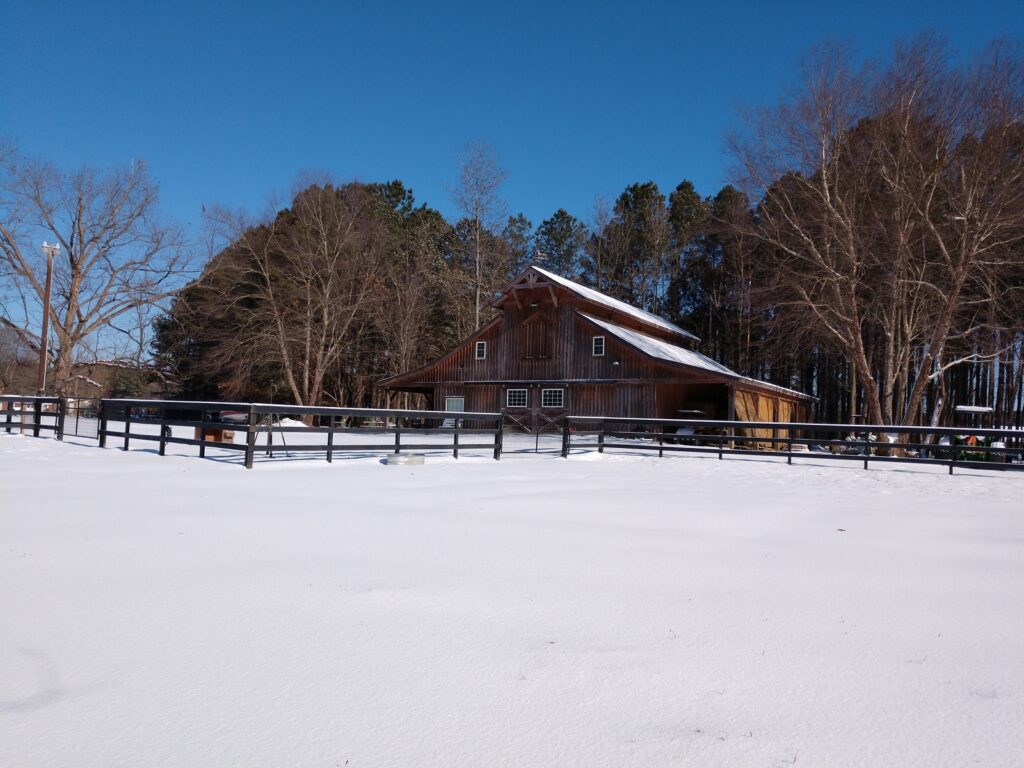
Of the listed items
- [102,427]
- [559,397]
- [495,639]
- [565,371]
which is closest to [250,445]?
[102,427]

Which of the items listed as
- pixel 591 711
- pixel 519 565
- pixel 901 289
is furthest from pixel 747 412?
pixel 591 711

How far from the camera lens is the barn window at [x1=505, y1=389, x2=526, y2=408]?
97.0 ft

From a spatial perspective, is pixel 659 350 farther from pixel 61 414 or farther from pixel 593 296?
pixel 61 414

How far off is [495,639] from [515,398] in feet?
87.1

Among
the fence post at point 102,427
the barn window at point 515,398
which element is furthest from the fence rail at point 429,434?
the barn window at point 515,398

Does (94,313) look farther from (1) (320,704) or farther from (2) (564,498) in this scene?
(1) (320,704)

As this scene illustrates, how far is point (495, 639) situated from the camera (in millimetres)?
3195

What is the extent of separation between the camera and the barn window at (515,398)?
29562 mm

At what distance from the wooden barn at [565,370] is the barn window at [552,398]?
0.04 m

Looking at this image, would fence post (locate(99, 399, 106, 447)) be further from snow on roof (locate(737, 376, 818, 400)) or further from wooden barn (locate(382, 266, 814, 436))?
snow on roof (locate(737, 376, 818, 400))

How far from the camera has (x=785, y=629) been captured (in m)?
3.44

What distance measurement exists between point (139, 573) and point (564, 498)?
5.25m

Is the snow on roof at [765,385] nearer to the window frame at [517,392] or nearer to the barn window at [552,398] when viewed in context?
the barn window at [552,398]

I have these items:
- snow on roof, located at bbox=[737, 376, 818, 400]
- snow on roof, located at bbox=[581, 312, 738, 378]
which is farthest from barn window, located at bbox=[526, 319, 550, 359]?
snow on roof, located at bbox=[737, 376, 818, 400]
